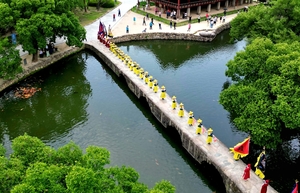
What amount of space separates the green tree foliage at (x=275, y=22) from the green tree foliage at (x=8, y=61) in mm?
22859

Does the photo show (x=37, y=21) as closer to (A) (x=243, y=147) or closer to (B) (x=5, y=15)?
(B) (x=5, y=15)

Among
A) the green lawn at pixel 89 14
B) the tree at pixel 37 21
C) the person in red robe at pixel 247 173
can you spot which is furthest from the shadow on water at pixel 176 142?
the green lawn at pixel 89 14

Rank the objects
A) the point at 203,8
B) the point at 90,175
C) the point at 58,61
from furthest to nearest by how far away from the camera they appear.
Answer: the point at 203,8, the point at 58,61, the point at 90,175

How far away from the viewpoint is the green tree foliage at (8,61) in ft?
96.6

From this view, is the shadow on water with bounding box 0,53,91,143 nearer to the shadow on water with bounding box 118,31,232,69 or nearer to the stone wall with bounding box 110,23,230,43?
the shadow on water with bounding box 118,31,232,69

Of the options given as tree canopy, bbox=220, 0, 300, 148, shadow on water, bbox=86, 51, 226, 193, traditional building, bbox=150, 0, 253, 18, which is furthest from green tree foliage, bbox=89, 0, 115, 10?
tree canopy, bbox=220, 0, 300, 148

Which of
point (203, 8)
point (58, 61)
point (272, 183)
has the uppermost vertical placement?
point (203, 8)

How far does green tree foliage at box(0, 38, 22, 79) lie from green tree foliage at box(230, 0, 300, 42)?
22.9 meters

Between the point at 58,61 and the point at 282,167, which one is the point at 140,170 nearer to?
the point at 282,167

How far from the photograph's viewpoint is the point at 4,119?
2748 centimetres

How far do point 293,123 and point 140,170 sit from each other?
10.1 metres

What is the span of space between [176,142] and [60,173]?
14.6 m

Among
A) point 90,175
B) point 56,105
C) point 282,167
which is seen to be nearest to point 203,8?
point 56,105

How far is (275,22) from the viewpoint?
29.2 m
